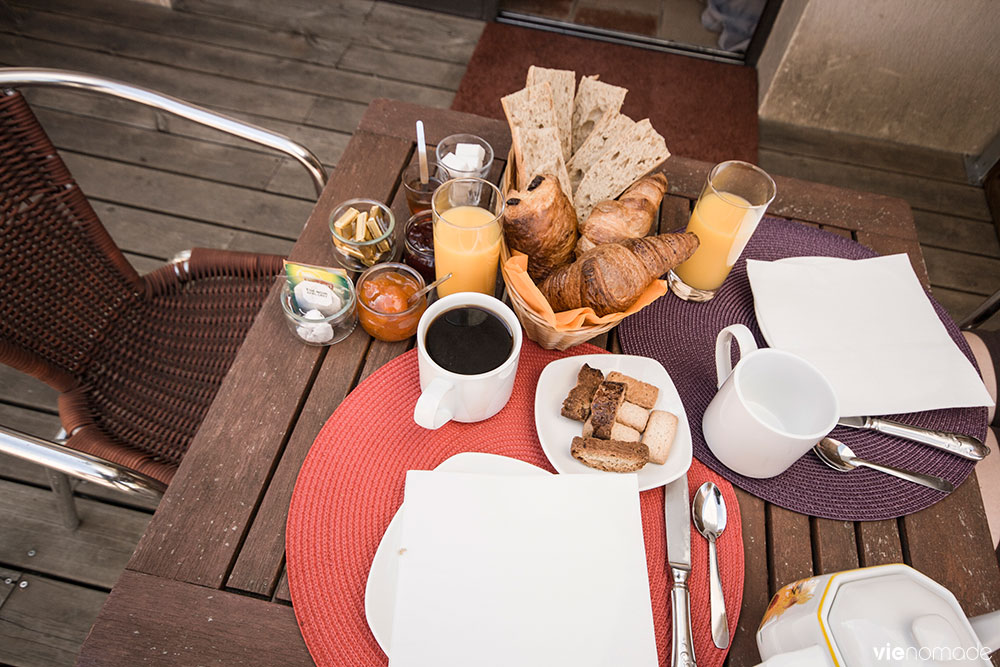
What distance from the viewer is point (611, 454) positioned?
69cm

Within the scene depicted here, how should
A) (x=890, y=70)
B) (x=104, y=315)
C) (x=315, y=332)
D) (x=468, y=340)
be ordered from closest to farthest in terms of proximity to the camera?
(x=468, y=340)
(x=315, y=332)
(x=104, y=315)
(x=890, y=70)

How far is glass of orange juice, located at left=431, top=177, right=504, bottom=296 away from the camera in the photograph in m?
0.74

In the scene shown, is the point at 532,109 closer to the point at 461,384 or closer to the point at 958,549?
the point at 461,384

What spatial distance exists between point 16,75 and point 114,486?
62 cm

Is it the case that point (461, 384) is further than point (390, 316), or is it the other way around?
point (390, 316)

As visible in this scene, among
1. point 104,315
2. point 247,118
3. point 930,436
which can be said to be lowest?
point 247,118

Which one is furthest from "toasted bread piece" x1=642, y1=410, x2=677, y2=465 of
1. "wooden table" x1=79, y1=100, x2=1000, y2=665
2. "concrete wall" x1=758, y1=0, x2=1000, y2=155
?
"concrete wall" x1=758, y1=0, x2=1000, y2=155

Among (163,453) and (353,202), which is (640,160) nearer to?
(353,202)

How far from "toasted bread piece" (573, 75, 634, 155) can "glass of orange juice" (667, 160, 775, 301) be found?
20 cm

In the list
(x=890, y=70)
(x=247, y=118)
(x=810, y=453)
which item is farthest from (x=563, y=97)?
(x=890, y=70)

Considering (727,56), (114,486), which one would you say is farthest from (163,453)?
(727,56)

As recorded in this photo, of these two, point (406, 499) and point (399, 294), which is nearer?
point (406, 499)

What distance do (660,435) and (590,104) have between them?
0.53 meters

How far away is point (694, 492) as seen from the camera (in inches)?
28.2
